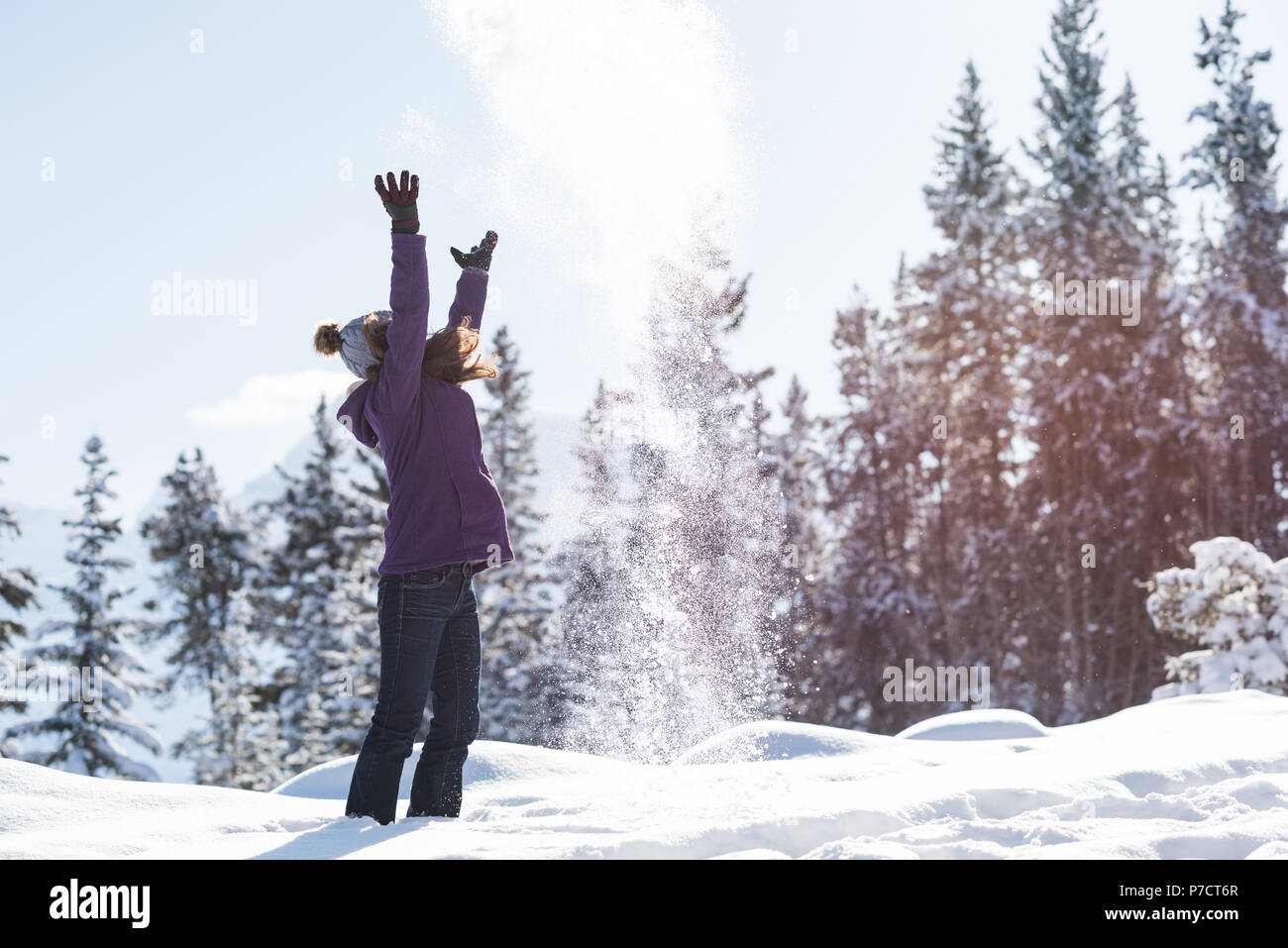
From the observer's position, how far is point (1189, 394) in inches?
1176

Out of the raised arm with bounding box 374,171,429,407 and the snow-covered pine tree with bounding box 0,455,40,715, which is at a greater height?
the raised arm with bounding box 374,171,429,407

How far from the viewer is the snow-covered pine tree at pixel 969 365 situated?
31.1 metres

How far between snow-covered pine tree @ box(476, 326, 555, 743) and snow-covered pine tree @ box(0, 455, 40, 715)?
9.12 meters

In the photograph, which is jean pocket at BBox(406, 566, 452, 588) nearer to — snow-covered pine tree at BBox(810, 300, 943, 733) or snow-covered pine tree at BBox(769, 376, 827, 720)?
snow-covered pine tree at BBox(769, 376, 827, 720)

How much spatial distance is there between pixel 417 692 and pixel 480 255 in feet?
6.22

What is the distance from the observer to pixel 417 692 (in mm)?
4023

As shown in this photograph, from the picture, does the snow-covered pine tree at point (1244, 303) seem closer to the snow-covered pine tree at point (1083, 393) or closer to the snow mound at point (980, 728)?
the snow-covered pine tree at point (1083, 393)

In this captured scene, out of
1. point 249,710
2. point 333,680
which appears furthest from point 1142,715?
point 249,710

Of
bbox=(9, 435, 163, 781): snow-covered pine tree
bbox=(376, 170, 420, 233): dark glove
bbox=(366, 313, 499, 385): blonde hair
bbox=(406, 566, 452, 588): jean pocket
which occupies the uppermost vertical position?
bbox=(376, 170, 420, 233): dark glove

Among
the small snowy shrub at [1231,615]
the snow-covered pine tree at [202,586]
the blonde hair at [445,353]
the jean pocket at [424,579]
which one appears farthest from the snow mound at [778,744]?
the snow-covered pine tree at [202,586]

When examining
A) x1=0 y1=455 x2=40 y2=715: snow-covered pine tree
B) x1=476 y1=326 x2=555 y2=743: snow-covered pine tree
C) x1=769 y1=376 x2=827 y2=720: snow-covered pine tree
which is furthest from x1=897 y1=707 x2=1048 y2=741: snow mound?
x1=0 y1=455 x2=40 y2=715: snow-covered pine tree

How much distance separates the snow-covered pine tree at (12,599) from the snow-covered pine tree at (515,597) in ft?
29.9

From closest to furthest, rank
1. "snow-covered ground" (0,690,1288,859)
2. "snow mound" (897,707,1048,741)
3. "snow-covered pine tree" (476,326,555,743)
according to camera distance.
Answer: "snow-covered ground" (0,690,1288,859), "snow mound" (897,707,1048,741), "snow-covered pine tree" (476,326,555,743)

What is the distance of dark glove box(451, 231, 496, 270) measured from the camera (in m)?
4.70
